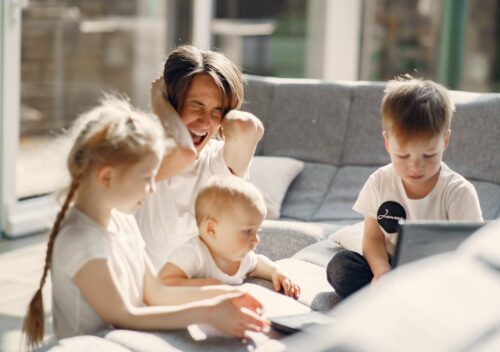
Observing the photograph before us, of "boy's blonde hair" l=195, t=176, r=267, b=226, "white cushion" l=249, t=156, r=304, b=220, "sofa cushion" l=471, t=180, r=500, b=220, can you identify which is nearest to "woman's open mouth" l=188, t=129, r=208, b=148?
"boy's blonde hair" l=195, t=176, r=267, b=226

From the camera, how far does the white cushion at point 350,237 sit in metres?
2.78

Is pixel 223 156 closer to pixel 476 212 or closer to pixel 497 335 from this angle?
pixel 476 212

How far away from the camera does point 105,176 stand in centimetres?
185

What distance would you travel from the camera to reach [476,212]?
90.5 inches

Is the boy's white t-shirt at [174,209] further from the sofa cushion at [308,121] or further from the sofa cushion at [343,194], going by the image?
the sofa cushion at [308,121]

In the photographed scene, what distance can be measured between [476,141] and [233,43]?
142 inches

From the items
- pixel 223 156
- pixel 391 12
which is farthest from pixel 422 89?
pixel 391 12

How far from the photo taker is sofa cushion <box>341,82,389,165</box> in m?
3.59

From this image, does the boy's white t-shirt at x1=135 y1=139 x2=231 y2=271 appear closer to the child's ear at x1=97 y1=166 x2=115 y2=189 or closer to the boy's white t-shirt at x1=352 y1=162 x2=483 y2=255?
the boy's white t-shirt at x1=352 y1=162 x2=483 y2=255

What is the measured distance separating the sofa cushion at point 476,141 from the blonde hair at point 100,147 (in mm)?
1712

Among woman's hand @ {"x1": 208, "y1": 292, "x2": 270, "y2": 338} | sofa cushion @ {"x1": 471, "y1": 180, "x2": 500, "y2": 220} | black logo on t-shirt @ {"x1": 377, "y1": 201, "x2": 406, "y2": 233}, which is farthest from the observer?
sofa cushion @ {"x1": 471, "y1": 180, "x2": 500, "y2": 220}

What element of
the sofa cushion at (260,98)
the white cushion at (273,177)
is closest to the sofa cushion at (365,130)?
the white cushion at (273,177)

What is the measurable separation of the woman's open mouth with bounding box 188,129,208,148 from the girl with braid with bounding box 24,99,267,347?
1.63ft

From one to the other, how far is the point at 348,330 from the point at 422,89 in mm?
1384
